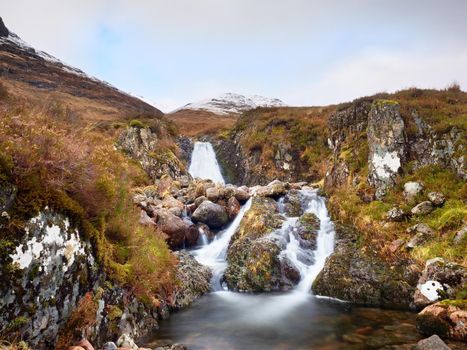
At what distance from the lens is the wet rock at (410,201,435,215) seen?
54.9 feet

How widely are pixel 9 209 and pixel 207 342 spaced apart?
6794 mm

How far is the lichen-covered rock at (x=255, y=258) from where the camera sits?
16688mm

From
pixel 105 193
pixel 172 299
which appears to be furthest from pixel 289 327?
pixel 105 193

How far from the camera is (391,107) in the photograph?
855 inches

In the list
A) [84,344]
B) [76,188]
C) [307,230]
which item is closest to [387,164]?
[307,230]

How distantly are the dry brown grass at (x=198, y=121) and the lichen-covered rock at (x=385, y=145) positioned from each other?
33827 millimetres

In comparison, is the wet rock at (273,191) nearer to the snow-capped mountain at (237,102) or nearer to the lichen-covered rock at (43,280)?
the lichen-covered rock at (43,280)

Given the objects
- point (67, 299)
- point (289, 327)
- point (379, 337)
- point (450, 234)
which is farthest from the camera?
point (450, 234)

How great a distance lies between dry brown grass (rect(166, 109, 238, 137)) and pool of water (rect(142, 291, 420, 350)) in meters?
41.0

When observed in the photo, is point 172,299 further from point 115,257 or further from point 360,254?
point 360,254

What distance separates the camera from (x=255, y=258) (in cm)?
1734

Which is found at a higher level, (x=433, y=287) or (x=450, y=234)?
(x=450, y=234)

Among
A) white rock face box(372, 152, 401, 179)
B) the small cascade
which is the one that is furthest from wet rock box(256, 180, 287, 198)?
white rock face box(372, 152, 401, 179)

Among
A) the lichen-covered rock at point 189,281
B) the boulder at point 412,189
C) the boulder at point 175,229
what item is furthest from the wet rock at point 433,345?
the boulder at point 175,229
